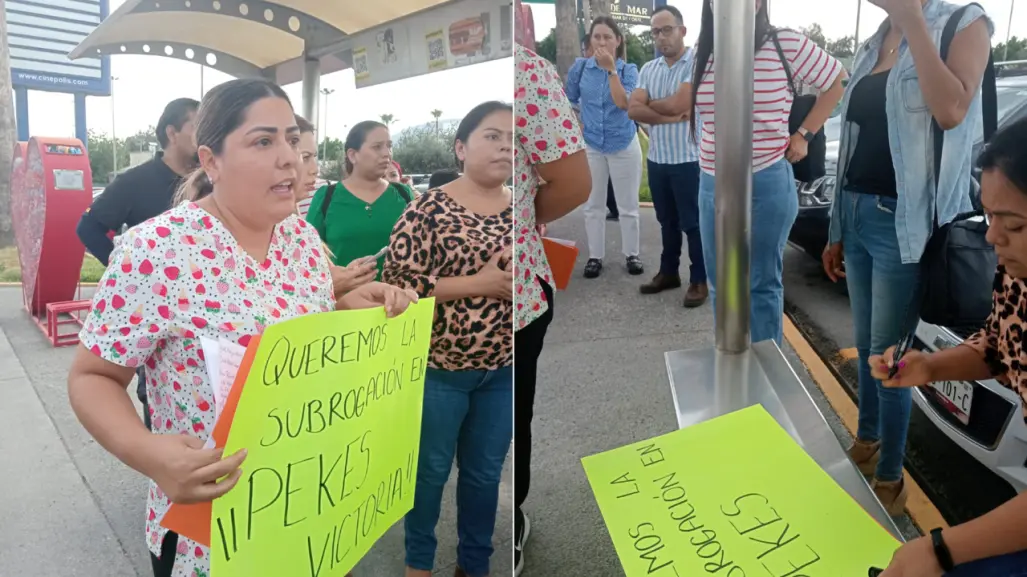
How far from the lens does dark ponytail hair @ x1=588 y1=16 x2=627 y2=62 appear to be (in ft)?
3.51

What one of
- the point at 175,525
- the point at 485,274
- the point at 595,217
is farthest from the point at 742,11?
the point at 175,525

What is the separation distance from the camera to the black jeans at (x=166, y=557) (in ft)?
2.80

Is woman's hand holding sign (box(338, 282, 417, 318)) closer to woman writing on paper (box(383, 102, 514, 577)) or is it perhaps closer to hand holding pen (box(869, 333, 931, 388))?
woman writing on paper (box(383, 102, 514, 577))

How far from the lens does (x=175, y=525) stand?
29.7 inches

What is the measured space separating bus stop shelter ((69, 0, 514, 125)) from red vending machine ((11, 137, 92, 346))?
0.12m

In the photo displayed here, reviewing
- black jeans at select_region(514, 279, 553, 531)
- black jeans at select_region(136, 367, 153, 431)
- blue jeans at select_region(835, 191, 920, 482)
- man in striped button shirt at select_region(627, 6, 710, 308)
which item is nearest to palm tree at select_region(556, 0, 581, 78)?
man in striped button shirt at select_region(627, 6, 710, 308)

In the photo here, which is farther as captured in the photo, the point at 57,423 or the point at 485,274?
the point at 485,274

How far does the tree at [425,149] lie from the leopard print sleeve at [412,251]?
0.05 meters

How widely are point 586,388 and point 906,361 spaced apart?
0.49m

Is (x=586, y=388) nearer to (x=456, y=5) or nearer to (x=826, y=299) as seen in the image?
(x=826, y=299)

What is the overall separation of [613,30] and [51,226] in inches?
30.6

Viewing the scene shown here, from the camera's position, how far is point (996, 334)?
3.11 ft

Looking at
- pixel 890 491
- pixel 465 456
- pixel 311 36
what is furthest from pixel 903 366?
pixel 311 36

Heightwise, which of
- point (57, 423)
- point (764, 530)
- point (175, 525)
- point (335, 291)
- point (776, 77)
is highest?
point (776, 77)
